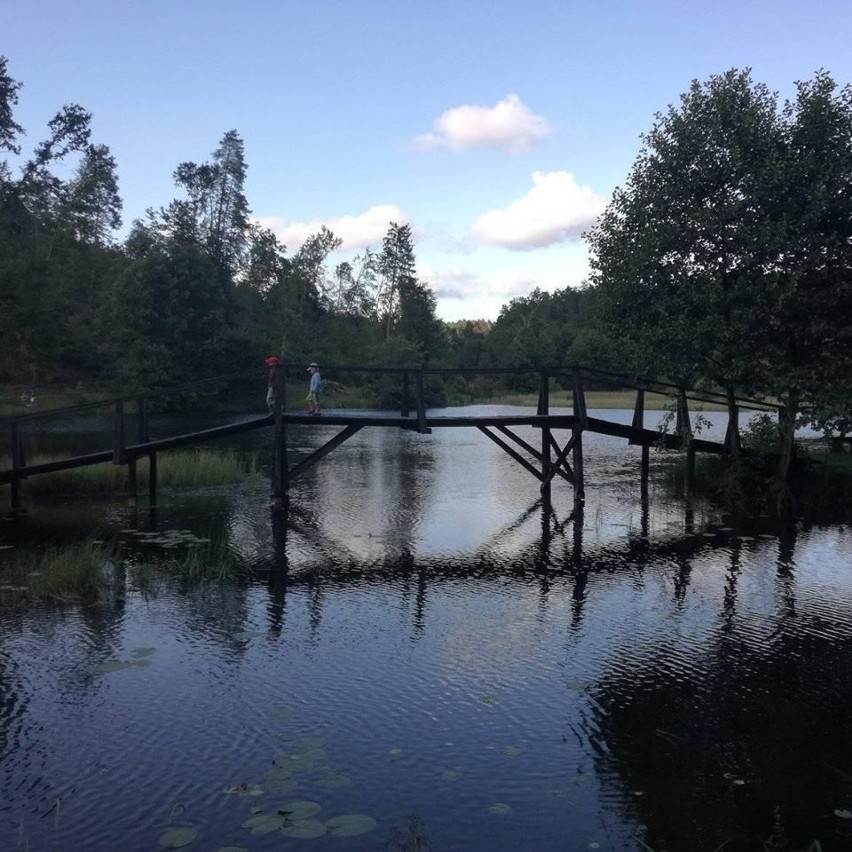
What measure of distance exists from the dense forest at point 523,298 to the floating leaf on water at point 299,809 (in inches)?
578

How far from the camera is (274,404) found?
19062mm

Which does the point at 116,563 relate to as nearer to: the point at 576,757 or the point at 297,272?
the point at 576,757

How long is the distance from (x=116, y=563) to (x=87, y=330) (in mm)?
56564

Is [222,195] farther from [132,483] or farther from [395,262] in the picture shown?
[132,483]

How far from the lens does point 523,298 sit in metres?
152

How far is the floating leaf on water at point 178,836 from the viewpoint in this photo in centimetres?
573

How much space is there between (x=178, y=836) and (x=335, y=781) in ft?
4.27

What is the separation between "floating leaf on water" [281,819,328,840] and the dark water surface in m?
0.06

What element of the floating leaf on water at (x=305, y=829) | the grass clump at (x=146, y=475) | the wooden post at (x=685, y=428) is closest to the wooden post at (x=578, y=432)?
the wooden post at (x=685, y=428)

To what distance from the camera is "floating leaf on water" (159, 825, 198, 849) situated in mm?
5727

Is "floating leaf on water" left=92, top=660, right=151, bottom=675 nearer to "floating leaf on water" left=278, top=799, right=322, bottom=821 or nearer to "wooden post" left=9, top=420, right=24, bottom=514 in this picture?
"floating leaf on water" left=278, top=799, right=322, bottom=821

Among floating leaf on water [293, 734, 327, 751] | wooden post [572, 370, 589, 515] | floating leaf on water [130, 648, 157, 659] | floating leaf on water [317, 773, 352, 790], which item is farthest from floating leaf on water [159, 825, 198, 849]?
wooden post [572, 370, 589, 515]

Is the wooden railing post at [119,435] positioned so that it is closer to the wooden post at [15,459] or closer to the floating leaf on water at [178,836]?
the wooden post at [15,459]

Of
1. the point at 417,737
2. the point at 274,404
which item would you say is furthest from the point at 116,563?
the point at 417,737
